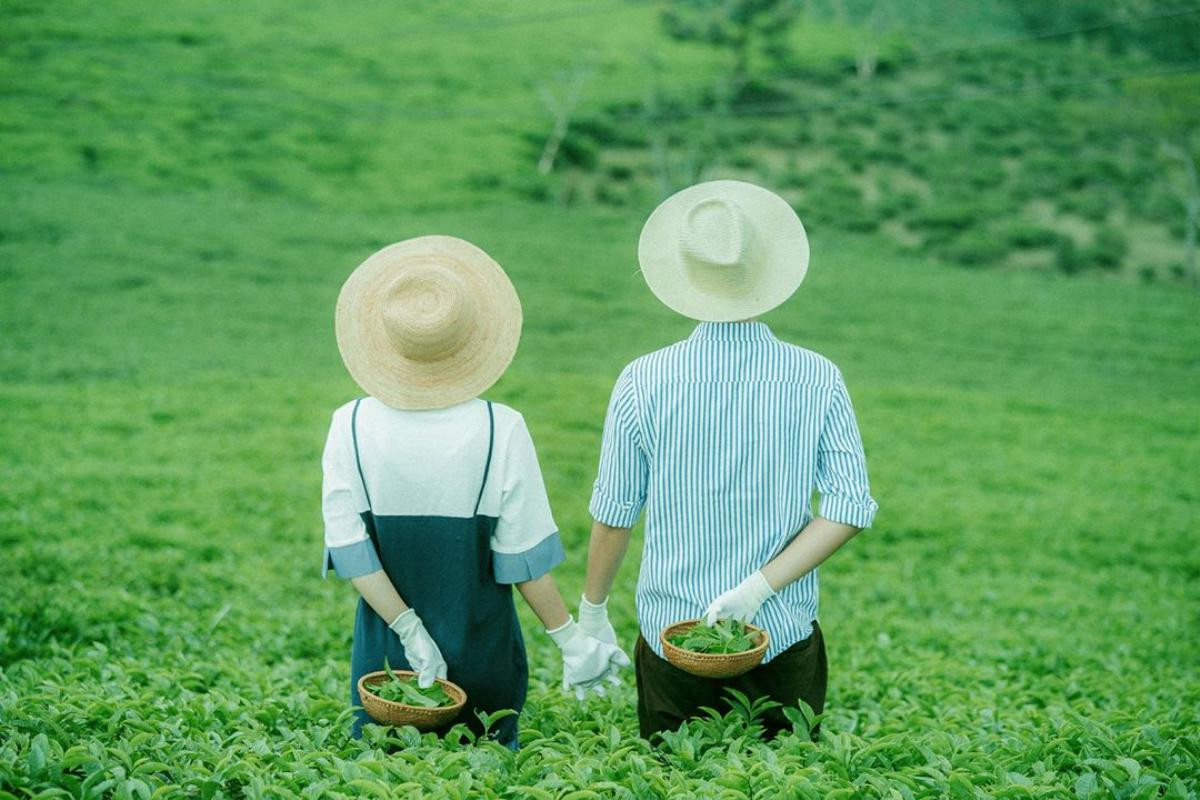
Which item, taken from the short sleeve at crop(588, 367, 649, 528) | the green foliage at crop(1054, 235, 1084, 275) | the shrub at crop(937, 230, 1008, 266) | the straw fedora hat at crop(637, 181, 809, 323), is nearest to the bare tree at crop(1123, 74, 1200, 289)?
the green foliage at crop(1054, 235, 1084, 275)

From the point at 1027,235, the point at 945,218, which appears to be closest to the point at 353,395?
the point at 945,218

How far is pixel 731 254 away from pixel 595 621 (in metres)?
1.12

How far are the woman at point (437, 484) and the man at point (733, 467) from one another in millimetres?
251

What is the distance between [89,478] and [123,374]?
15.4ft

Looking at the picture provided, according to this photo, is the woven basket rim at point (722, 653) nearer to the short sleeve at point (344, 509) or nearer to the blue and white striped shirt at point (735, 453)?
the blue and white striped shirt at point (735, 453)

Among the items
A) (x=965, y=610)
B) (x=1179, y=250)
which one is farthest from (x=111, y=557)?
(x=1179, y=250)

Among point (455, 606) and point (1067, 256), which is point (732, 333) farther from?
point (1067, 256)

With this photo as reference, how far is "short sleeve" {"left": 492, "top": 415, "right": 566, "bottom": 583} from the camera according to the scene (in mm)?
3391

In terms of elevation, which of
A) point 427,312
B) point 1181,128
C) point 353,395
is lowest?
point 353,395

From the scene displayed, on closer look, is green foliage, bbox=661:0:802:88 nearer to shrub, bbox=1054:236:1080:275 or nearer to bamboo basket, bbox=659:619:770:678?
shrub, bbox=1054:236:1080:275

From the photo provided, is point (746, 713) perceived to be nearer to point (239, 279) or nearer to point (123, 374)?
point (123, 374)

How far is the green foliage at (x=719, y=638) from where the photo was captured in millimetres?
3193

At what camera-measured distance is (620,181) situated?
2598 cm

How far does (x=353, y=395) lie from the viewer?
53.0ft
